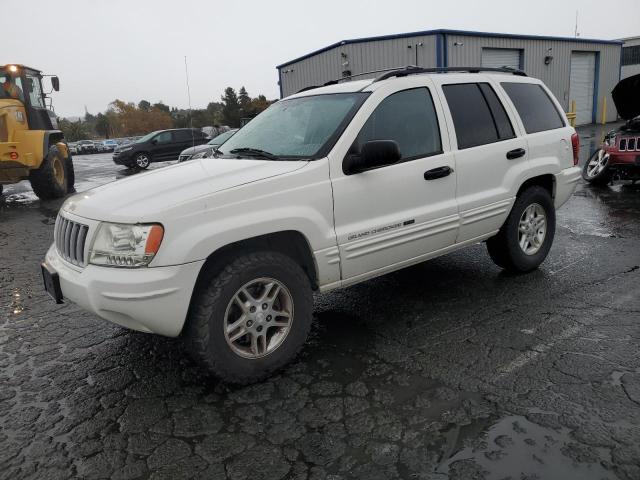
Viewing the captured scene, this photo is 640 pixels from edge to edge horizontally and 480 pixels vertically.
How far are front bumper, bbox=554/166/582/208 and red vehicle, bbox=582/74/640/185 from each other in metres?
4.24

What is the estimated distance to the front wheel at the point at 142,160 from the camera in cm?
2080

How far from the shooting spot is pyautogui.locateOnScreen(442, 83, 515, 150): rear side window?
4305 millimetres

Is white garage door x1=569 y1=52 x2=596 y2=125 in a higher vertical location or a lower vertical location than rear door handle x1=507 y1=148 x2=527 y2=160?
higher

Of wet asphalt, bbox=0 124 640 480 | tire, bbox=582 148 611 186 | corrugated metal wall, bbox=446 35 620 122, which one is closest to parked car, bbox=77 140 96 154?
corrugated metal wall, bbox=446 35 620 122

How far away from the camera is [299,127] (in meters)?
4.04

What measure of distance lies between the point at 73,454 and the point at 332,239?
1.93m

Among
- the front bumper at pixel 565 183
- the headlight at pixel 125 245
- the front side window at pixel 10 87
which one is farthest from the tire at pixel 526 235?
the front side window at pixel 10 87

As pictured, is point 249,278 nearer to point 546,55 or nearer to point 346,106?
point 346,106

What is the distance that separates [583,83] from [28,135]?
27.3 meters

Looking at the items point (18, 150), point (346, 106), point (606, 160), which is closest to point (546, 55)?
point (606, 160)

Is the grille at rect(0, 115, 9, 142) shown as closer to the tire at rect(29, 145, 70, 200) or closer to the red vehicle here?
the tire at rect(29, 145, 70, 200)

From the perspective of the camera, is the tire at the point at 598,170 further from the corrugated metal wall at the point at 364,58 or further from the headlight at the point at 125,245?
the corrugated metal wall at the point at 364,58

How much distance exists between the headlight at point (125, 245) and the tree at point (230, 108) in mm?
57759

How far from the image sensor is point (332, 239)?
3480mm
